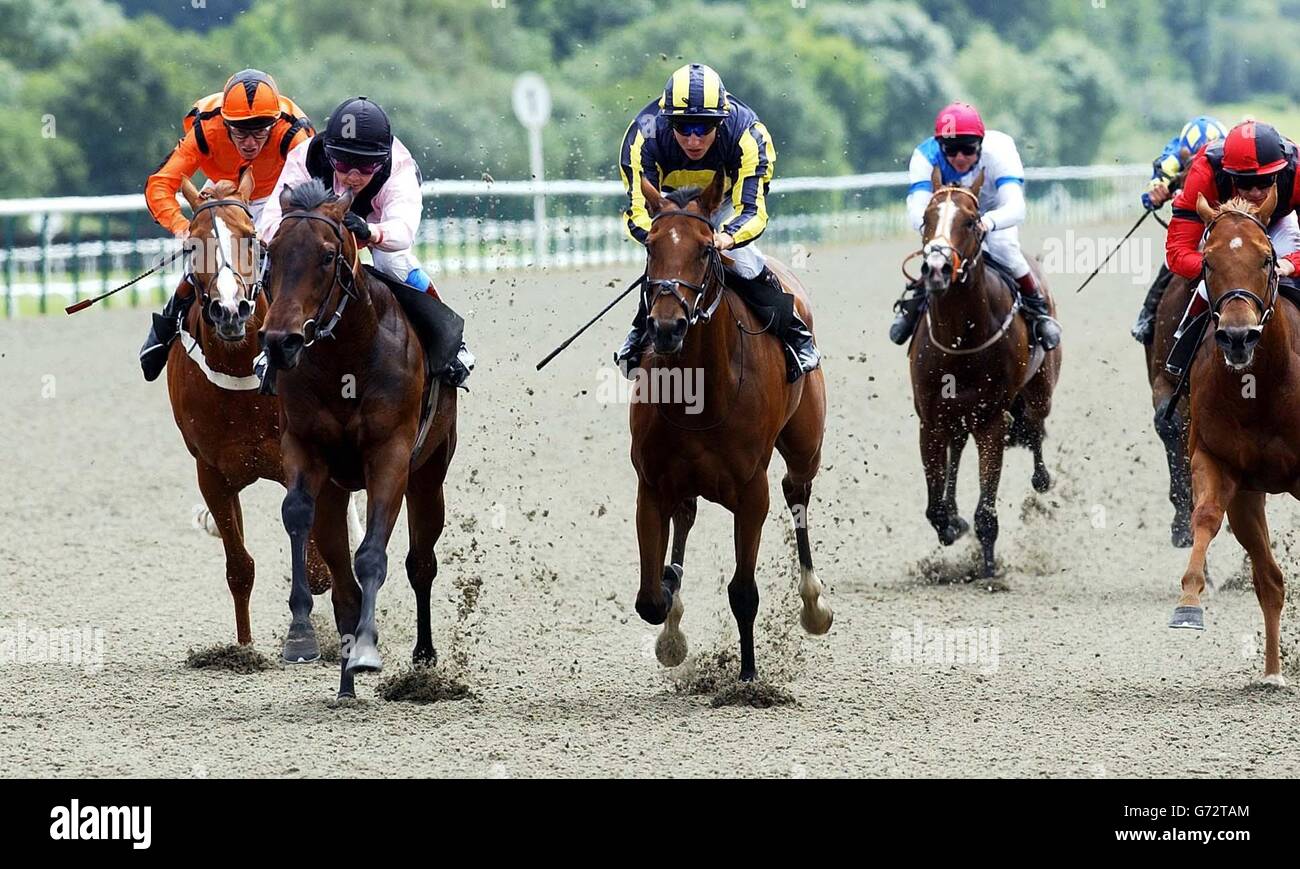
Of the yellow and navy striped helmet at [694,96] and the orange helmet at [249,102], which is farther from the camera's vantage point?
the orange helmet at [249,102]

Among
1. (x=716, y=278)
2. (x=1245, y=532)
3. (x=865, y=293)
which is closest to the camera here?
(x=716, y=278)

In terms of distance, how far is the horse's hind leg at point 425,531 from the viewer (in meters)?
7.62

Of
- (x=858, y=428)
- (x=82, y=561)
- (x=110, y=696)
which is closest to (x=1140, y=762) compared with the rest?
(x=110, y=696)

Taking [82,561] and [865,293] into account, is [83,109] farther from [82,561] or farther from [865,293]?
[82,561]

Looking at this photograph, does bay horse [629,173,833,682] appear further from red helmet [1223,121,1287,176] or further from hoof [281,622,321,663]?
red helmet [1223,121,1287,176]

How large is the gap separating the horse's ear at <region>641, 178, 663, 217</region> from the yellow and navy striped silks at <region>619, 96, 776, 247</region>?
28 cm

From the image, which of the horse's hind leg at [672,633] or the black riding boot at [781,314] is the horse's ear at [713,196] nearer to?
the black riding boot at [781,314]

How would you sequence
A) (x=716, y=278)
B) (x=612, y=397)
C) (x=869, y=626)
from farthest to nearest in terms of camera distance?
(x=612, y=397) < (x=869, y=626) < (x=716, y=278)

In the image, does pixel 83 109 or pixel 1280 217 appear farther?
pixel 83 109

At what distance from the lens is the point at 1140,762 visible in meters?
6.05

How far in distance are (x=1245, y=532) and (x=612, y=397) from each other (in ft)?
29.0

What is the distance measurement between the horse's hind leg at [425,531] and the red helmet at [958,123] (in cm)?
352

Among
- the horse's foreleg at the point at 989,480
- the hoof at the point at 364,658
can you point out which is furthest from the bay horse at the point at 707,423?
the horse's foreleg at the point at 989,480

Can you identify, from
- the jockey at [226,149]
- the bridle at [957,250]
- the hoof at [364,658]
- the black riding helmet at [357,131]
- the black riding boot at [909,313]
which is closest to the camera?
the hoof at [364,658]
